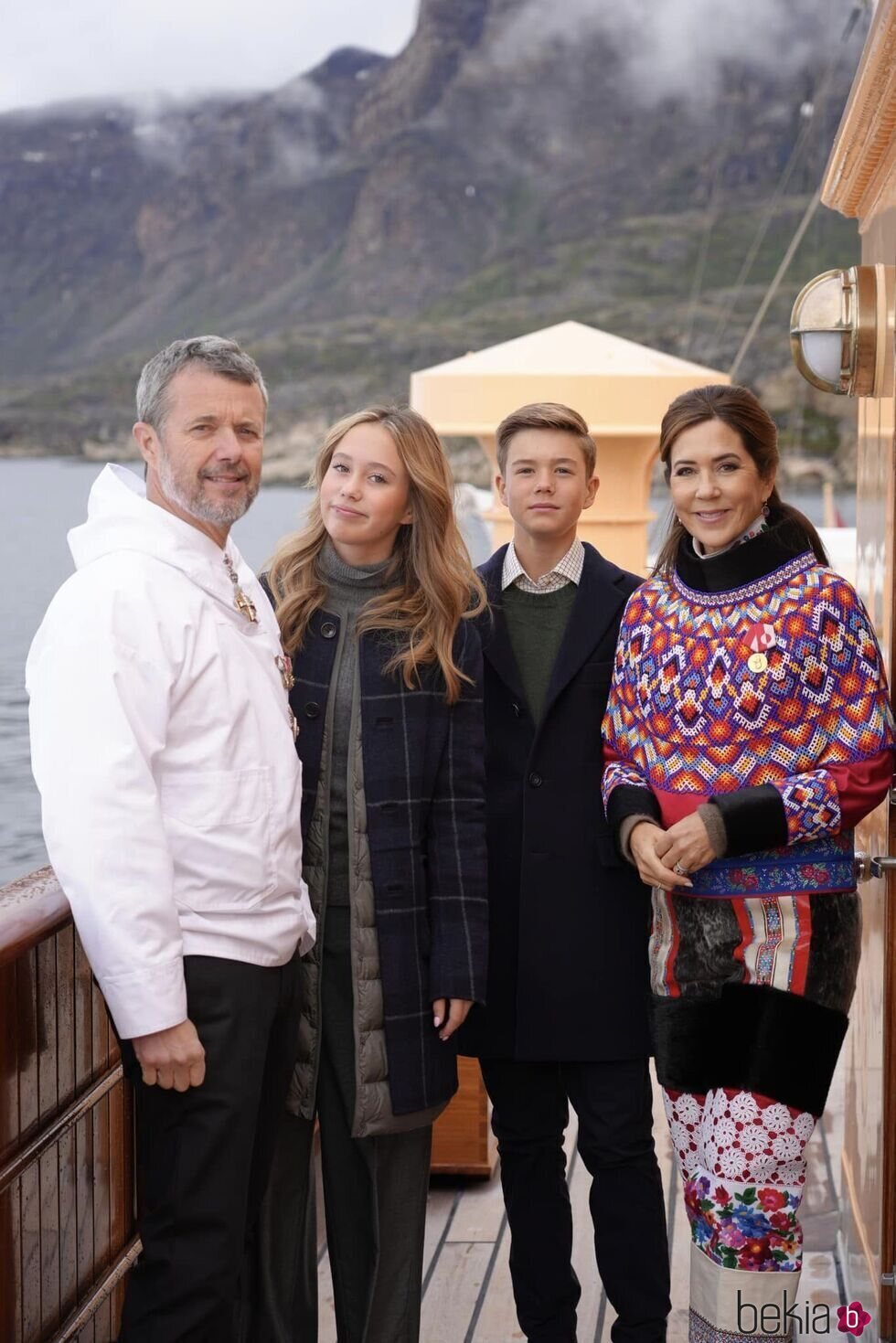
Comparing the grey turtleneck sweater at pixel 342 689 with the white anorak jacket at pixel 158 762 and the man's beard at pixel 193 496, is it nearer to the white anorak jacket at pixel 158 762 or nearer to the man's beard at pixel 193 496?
the white anorak jacket at pixel 158 762

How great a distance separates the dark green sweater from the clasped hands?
326 mm

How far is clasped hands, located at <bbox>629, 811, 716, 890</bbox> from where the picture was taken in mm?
1854

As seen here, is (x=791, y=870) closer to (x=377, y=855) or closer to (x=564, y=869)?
(x=564, y=869)

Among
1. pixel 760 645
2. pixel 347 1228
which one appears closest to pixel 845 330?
pixel 760 645

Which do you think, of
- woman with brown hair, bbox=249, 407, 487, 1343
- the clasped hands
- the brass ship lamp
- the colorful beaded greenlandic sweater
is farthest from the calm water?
the clasped hands

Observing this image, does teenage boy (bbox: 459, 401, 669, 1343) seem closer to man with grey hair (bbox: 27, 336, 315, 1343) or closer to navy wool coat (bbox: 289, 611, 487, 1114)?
navy wool coat (bbox: 289, 611, 487, 1114)

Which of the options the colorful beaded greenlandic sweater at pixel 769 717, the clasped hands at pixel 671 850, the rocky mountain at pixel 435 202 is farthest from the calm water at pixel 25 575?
the rocky mountain at pixel 435 202

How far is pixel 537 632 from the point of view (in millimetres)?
2236

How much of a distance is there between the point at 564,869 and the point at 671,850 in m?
0.34

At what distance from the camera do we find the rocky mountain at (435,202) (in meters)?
45.5

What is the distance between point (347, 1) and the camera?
75875 millimetres

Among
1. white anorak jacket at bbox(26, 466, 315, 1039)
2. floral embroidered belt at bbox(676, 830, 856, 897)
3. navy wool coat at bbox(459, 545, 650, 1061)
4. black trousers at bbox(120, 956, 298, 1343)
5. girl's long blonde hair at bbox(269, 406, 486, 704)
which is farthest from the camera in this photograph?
navy wool coat at bbox(459, 545, 650, 1061)

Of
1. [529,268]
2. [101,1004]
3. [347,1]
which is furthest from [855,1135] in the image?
[347,1]

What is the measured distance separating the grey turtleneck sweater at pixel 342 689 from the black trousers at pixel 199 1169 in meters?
0.28
